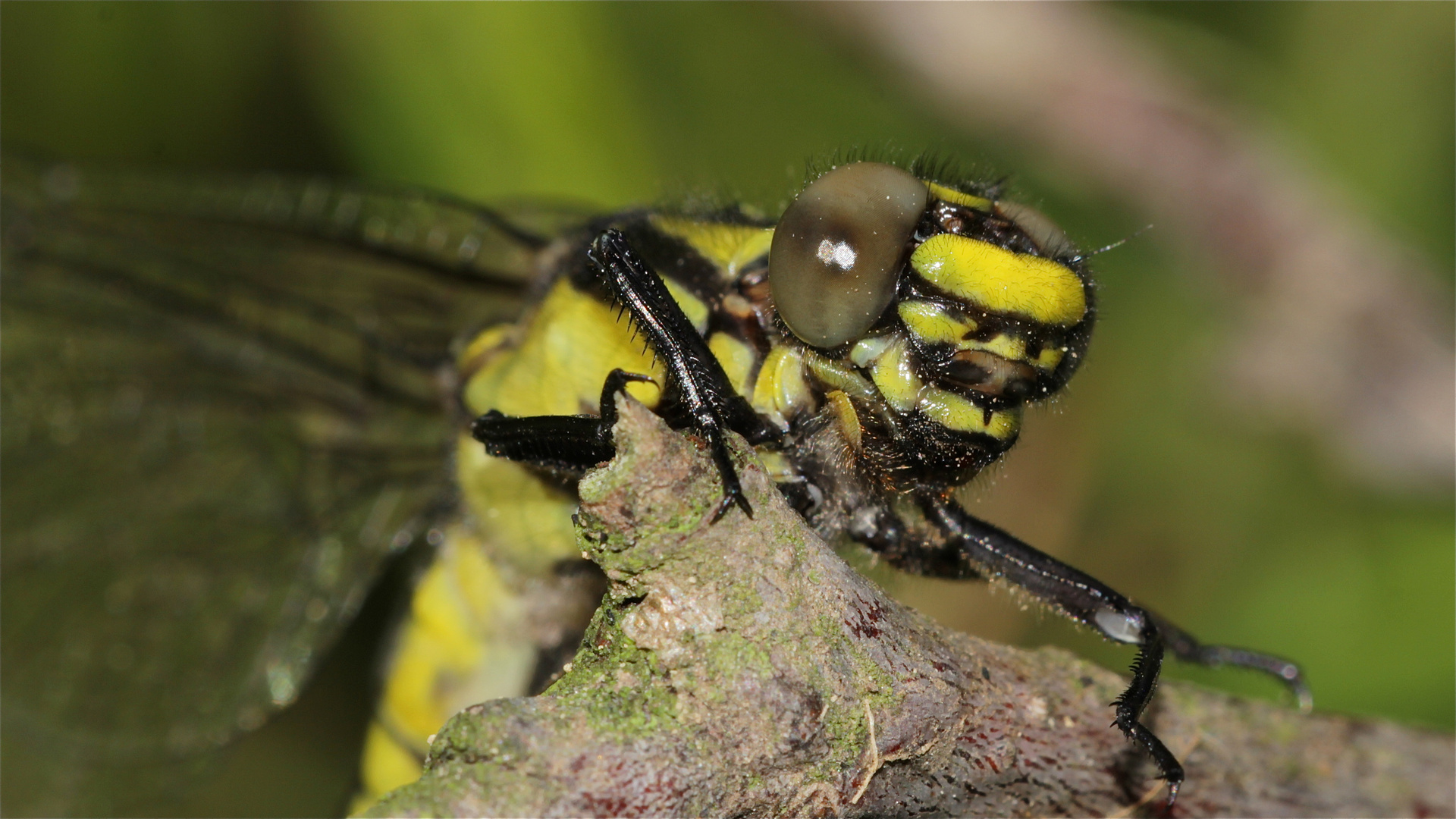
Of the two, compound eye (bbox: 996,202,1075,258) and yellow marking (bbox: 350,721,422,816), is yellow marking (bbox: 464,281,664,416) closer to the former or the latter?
compound eye (bbox: 996,202,1075,258)

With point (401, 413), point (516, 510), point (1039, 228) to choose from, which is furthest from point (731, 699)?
point (401, 413)

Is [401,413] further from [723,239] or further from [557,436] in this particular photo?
[557,436]

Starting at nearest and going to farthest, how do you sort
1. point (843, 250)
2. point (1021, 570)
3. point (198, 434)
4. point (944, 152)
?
point (843, 250), point (1021, 570), point (198, 434), point (944, 152)

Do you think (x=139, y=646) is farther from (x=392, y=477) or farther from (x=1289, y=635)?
(x=1289, y=635)

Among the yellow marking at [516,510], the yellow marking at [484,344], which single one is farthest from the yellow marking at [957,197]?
the yellow marking at [484,344]

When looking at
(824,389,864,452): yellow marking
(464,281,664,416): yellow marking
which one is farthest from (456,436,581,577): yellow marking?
(824,389,864,452): yellow marking

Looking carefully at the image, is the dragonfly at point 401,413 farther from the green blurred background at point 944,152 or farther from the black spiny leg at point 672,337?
the green blurred background at point 944,152

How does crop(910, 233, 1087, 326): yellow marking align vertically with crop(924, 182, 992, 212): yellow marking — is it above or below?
below
